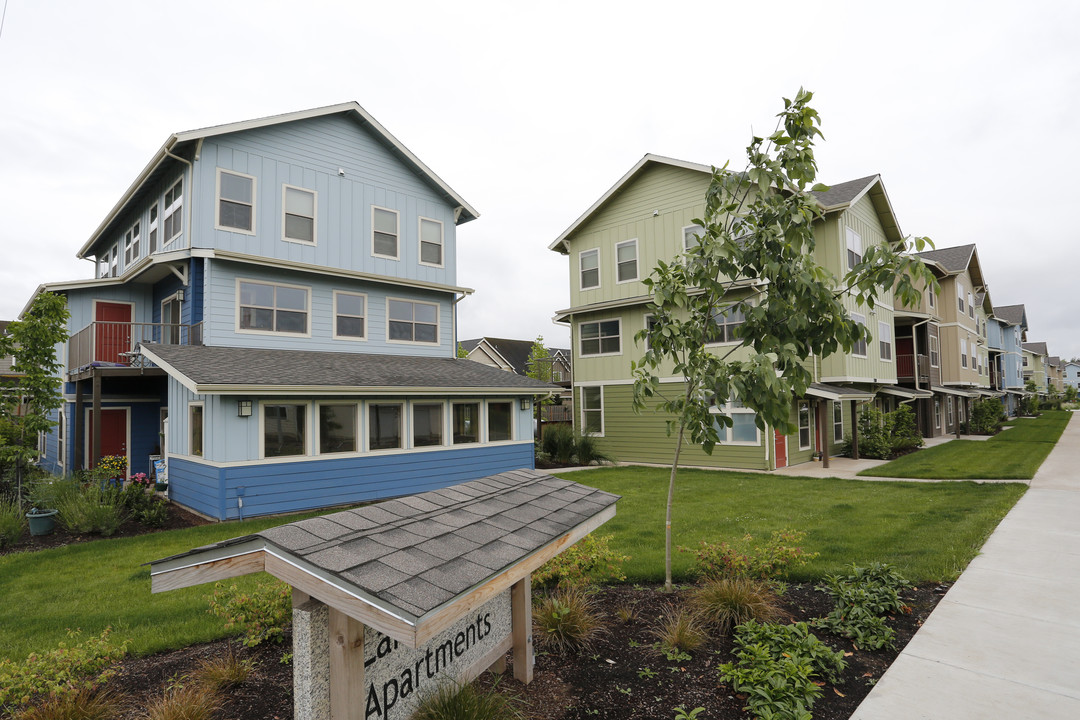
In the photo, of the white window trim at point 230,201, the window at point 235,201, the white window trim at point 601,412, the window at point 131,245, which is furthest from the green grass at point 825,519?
the window at point 131,245

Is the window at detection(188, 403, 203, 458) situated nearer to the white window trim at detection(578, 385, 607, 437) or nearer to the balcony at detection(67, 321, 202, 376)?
the balcony at detection(67, 321, 202, 376)

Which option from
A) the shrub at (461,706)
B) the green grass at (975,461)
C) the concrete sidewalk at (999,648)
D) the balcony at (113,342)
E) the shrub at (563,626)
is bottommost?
the green grass at (975,461)

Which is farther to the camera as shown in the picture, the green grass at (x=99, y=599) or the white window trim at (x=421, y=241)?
the white window trim at (x=421, y=241)

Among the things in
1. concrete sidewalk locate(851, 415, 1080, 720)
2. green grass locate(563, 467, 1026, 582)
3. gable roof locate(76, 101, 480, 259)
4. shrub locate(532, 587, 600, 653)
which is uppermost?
gable roof locate(76, 101, 480, 259)

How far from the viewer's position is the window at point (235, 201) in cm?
1313

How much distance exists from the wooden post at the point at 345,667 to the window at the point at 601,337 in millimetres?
18336

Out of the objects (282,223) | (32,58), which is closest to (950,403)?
(282,223)

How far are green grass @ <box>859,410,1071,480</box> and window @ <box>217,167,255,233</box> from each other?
1786 centimetres

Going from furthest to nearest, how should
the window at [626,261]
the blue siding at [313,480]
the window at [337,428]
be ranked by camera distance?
the window at [626,261], the window at [337,428], the blue siding at [313,480]

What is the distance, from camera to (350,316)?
15.1m

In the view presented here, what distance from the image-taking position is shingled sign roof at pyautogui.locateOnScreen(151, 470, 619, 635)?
232cm

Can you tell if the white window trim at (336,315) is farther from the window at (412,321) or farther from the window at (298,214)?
the window at (298,214)

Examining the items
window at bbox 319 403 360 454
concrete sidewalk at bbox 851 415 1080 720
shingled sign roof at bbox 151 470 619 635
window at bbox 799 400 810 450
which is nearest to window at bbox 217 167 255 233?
window at bbox 319 403 360 454

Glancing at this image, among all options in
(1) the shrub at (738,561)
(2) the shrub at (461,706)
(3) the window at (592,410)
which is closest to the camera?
(2) the shrub at (461,706)
